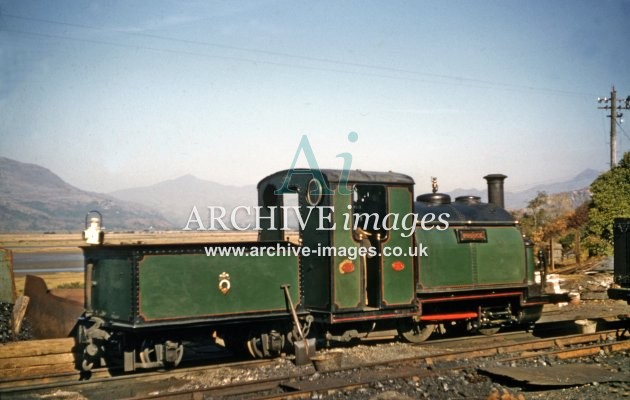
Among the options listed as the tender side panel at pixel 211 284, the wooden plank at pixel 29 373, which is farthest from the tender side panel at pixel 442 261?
the wooden plank at pixel 29 373

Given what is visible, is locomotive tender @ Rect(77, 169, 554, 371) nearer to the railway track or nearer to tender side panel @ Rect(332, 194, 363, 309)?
tender side panel @ Rect(332, 194, 363, 309)

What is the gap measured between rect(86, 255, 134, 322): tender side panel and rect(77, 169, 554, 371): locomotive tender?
26 millimetres

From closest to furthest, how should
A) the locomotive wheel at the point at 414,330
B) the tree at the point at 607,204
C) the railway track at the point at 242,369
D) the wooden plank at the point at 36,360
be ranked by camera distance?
the railway track at the point at 242,369 < the wooden plank at the point at 36,360 < the locomotive wheel at the point at 414,330 < the tree at the point at 607,204

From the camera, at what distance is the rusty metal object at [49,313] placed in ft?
36.1

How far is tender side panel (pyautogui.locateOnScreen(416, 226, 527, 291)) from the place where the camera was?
1023cm

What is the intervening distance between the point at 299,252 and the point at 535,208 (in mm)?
28959

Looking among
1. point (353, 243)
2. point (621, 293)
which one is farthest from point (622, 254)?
point (353, 243)

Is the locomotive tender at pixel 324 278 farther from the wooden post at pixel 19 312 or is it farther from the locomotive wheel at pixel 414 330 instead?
the wooden post at pixel 19 312

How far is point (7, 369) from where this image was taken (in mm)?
8344

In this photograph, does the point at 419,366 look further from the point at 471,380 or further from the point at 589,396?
the point at 589,396

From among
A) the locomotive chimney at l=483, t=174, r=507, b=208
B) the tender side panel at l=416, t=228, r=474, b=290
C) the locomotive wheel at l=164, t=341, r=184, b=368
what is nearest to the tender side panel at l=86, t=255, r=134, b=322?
the locomotive wheel at l=164, t=341, r=184, b=368

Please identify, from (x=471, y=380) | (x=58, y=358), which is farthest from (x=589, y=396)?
(x=58, y=358)

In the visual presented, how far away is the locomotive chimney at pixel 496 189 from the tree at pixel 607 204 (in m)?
14.5

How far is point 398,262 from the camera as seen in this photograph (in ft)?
31.7
